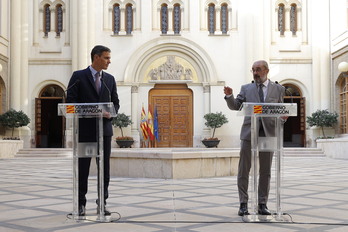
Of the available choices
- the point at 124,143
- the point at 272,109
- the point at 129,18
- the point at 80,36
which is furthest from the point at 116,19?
the point at 272,109

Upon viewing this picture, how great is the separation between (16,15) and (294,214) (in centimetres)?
2160

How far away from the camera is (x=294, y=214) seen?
5.69 meters

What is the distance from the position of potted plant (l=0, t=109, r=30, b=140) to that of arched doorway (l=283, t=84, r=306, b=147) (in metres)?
11.9

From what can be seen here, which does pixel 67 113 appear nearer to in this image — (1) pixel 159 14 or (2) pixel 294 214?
(2) pixel 294 214

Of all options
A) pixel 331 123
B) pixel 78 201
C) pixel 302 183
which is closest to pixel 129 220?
pixel 78 201

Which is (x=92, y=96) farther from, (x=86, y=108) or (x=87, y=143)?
(x=87, y=143)

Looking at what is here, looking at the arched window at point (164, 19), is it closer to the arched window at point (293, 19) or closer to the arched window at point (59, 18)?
the arched window at point (59, 18)

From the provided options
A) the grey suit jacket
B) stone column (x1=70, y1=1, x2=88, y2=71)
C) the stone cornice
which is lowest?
the grey suit jacket

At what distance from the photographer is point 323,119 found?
23188 millimetres

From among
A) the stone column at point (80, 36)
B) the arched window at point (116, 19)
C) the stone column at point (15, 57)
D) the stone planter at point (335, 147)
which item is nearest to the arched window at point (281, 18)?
the stone planter at point (335, 147)

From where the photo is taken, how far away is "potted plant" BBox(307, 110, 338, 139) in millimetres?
23188

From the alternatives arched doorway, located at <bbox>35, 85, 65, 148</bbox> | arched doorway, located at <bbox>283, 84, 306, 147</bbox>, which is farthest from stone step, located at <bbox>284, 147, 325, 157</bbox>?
arched doorway, located at <bbox>35, 85, 65, 148</bbox>

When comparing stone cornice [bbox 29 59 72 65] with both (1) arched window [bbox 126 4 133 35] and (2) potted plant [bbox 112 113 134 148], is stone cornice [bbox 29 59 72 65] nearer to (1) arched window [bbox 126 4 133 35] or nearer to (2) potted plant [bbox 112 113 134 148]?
(1) arched window [bbox 126 4 133 35]

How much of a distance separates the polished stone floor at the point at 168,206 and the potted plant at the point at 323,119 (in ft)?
45.6
